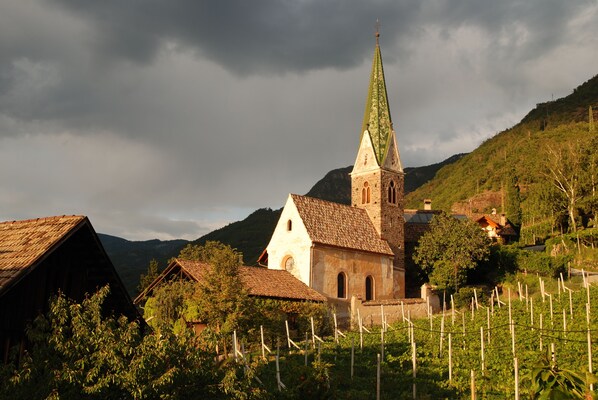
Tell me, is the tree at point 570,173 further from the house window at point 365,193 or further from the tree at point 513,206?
the house window at point 365,193

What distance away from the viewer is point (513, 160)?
4220 inches

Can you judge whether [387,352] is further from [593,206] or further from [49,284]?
[593,206]

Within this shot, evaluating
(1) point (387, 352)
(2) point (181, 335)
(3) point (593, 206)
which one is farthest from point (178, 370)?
(3) point (593, 206)

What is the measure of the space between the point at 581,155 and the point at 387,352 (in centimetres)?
4610

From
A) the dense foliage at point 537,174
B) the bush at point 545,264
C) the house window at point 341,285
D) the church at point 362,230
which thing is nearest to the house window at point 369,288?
the church at point 362,230

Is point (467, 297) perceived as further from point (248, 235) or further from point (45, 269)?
point (248, 235)

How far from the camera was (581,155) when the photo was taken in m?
63.6

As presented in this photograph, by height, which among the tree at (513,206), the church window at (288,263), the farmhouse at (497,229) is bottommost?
the church window at (288,263)

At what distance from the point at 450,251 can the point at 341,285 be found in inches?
407

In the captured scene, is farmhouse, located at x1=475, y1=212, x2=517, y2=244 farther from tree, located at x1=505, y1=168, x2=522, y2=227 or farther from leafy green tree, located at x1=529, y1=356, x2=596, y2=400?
leafy green tree, located at x1=529, y1=356, x2=596, y2=400

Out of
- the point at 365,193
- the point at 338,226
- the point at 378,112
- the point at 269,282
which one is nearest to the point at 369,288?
the point at 338,226

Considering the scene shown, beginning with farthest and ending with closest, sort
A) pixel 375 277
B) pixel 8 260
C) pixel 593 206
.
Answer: pixel 593 206 → pixel 375 277 → pixel 8 260

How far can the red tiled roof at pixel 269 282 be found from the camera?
35.3 metres

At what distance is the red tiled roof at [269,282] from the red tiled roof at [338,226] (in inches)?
162
